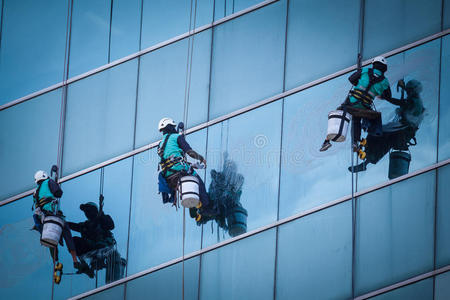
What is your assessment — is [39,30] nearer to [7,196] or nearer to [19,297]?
[7,196]

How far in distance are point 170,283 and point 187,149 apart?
6.88 ft

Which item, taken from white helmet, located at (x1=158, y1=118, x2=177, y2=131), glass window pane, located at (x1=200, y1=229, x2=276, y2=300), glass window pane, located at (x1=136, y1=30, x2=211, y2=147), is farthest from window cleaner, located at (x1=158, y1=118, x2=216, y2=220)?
glass window pane, located at (x1=200, y1=229, x2=276, y2=300)

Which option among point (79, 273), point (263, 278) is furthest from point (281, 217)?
point (79, 273)

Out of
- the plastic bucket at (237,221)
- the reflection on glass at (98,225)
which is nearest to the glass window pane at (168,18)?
the reflection on glass at (98,225)

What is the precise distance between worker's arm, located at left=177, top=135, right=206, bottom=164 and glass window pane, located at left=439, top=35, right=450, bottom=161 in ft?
11.9

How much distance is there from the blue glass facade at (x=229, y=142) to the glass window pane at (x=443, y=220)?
2 cm

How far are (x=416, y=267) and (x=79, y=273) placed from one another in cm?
537

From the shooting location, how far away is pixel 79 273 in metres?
19.6

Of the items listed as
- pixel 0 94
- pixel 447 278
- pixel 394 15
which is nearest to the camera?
pixel 447 278

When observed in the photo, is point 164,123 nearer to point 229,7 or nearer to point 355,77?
point 229,7

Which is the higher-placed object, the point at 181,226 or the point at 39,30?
the point at 39,30

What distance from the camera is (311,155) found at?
62.0ft

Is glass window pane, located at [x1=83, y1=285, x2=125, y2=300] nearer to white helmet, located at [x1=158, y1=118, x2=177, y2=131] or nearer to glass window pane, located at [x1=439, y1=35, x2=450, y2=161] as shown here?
white helmet, located at [x1=158, y1=118, x2=177, y2=131]

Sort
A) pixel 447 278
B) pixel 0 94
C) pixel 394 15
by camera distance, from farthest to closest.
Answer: pixel 0 94
pixel 394 15
pixel 447 278
